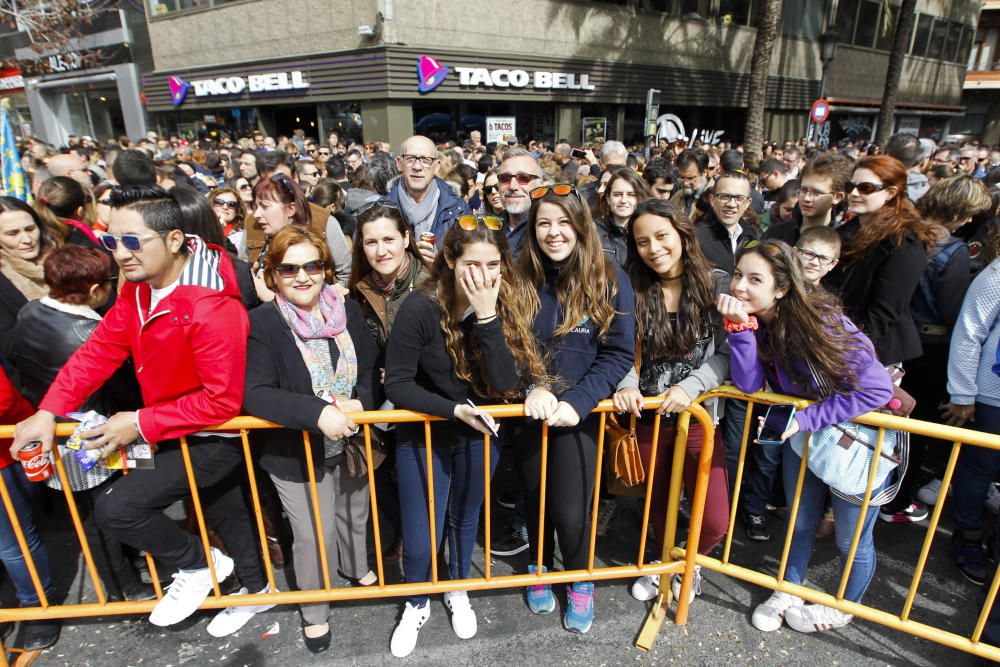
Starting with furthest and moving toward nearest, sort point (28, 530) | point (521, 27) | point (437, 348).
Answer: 1. point (521, 27)
2. point (28, 530)
3. point (437, 348)

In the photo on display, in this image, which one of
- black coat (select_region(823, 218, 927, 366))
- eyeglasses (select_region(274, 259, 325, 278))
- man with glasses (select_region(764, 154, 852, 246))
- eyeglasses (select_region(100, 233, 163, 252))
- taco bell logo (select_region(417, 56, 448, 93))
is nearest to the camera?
eyeglasses (select_region(100, 233, 163, 252))

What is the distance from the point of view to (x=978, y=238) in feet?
14.2

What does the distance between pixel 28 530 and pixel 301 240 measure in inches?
79.0

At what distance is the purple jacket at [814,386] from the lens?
2471 mm

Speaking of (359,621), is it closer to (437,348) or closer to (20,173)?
(437,348)

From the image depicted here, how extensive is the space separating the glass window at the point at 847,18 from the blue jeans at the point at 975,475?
105 feet

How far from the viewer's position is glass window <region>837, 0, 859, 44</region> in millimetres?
27969

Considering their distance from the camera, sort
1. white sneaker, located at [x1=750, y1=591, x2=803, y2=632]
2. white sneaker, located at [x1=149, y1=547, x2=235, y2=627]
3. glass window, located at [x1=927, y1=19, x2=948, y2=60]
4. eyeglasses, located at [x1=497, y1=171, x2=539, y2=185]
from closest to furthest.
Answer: white sneaker, located at [x1=149, y1=547, x2=235, y2=627]
white sneaker, located at [x1=750, y1=591, x2=803, y2=632]
eyeglasses, located at [x1=497, y1=171, x2=539, y2=185]
glass window, located at [x1=927, y1=19, x2=948, y2=60]

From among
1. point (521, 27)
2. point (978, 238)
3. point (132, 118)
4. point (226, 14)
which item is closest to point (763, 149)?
point (521, 27)

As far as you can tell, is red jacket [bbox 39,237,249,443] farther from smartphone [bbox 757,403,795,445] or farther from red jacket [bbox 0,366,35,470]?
smartphone [bbox 757,403,795,445]

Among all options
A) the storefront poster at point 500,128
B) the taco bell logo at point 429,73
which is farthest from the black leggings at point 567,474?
the storefront poster at point 500,128

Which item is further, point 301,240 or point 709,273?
point 709,273

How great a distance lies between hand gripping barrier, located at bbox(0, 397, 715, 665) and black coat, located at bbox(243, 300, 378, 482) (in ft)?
0.23

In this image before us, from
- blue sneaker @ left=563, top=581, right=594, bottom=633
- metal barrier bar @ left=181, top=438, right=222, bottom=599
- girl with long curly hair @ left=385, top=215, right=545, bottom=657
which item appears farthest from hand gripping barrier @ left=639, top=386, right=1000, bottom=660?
metal barrier bar @ left=181, top=438, right=222, bottom=599
